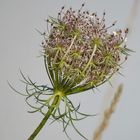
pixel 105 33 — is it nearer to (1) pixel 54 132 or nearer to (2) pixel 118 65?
(2) pixel 118 65

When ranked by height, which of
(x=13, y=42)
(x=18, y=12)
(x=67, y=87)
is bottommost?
(x=67, y=87)

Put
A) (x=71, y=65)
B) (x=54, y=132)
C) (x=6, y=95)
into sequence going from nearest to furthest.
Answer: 1. (x=71, y=65)
2. (x=54, y=132)
3. (x=6, y=95)

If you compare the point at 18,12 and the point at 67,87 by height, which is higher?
the point at 18,12

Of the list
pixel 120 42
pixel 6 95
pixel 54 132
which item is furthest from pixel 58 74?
pixel 6 95

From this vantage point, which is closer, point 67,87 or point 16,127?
point 67,87

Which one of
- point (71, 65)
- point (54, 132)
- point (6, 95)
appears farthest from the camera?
point (6, 95)

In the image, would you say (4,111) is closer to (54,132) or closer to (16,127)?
(16,127)
